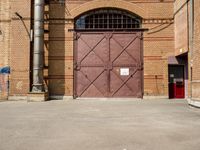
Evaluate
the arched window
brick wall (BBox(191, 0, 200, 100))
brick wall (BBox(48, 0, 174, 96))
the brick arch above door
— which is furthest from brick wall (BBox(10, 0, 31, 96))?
brick wall (BBox(191, 0, 200, 100))

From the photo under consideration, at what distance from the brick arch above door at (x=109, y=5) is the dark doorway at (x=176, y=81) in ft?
13.4

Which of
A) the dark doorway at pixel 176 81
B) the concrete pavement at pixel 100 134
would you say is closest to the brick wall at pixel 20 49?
the concrete pavement at pixel 100 134

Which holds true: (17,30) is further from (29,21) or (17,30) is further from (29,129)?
(29,129)

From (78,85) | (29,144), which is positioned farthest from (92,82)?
(29,144)

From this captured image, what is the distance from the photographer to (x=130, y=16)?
18609mm

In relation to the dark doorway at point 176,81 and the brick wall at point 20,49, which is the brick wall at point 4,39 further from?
the dark doorway at point 176,81

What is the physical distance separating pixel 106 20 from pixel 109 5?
103 cm

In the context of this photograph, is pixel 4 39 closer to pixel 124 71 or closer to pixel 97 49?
pixel 97 49

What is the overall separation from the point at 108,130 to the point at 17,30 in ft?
42.2

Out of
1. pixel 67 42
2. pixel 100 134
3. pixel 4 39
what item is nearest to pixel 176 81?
pixel 67 42

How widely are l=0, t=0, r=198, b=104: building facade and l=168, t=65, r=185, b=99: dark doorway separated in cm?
7

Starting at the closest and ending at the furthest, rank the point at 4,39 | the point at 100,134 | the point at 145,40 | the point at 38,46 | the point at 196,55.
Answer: the point at 100,134, the point at 196,55, the point at 38,46, the point at 145,40, the point at 4,39

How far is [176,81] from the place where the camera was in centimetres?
Result: 1819

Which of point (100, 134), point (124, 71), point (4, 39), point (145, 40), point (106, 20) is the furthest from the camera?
point (106, 20)
